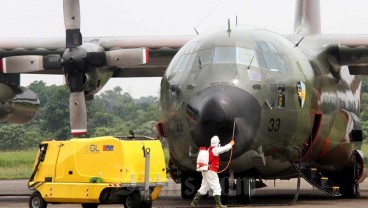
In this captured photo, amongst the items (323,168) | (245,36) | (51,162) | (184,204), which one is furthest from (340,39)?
(51,162)

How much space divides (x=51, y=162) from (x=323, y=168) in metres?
6.60

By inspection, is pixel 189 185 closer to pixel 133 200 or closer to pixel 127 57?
pixel 133 200

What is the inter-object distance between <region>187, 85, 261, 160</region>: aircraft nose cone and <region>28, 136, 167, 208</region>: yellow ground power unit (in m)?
1.02

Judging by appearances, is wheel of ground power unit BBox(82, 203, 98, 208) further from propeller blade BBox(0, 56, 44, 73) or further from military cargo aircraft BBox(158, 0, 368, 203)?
propeller blade BBox(0, 56, 44, 73)

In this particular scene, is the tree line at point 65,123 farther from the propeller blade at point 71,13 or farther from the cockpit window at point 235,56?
the cockpit window at point 235,56

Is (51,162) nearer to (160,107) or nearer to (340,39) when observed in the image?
(160,107)

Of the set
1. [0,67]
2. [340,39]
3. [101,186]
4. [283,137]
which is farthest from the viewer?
[0,67]

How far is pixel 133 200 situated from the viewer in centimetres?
1541

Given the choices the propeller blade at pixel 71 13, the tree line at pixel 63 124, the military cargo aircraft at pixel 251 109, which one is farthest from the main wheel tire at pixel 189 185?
the tree line at pixel 63 124

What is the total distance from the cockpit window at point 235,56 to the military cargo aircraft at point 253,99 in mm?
18

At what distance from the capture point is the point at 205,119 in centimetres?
1523

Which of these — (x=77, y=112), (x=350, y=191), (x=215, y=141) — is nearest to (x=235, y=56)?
(x=215, y=141)

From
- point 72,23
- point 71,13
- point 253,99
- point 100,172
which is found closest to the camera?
point 100,172

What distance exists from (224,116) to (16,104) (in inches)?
388
